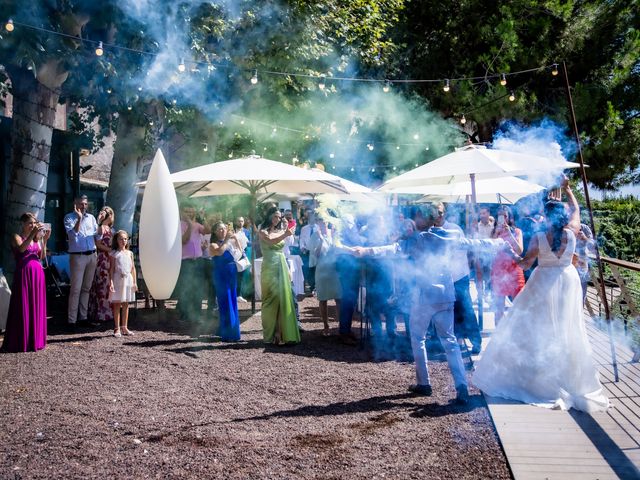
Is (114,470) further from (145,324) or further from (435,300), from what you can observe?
(145,324)

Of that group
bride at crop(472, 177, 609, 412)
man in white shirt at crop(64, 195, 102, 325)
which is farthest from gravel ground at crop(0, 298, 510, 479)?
man in white shirt at crop(64, 195, 102, 325)

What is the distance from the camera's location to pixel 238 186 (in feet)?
37.5

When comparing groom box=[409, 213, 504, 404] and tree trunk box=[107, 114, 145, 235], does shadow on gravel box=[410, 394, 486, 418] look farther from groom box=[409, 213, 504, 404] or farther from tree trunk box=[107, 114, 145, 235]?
tree trunk box=[107, 114, 145, 235]

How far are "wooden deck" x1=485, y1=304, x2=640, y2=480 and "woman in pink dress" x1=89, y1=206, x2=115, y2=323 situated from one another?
6491 millimetres

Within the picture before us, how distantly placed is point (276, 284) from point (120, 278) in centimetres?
241

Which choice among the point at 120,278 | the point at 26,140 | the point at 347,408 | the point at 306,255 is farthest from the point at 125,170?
the point at 347,408

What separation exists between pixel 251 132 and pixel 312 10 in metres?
6.22

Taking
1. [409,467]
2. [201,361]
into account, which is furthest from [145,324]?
[409,467]

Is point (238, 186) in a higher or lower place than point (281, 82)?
lower

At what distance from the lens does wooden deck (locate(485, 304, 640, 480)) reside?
156 inches

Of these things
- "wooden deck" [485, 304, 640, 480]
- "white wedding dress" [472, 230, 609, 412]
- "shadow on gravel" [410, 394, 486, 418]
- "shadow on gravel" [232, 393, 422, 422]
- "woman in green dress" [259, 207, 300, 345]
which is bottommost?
"wooden deck" [485, 304, 640, 480]

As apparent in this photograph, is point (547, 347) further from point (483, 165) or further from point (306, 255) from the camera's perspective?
point (306, 255)

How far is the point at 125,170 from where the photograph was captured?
1245cm

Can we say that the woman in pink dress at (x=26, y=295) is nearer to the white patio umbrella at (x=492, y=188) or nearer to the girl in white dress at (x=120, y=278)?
the girl in white dress at (x=120, y=278)
